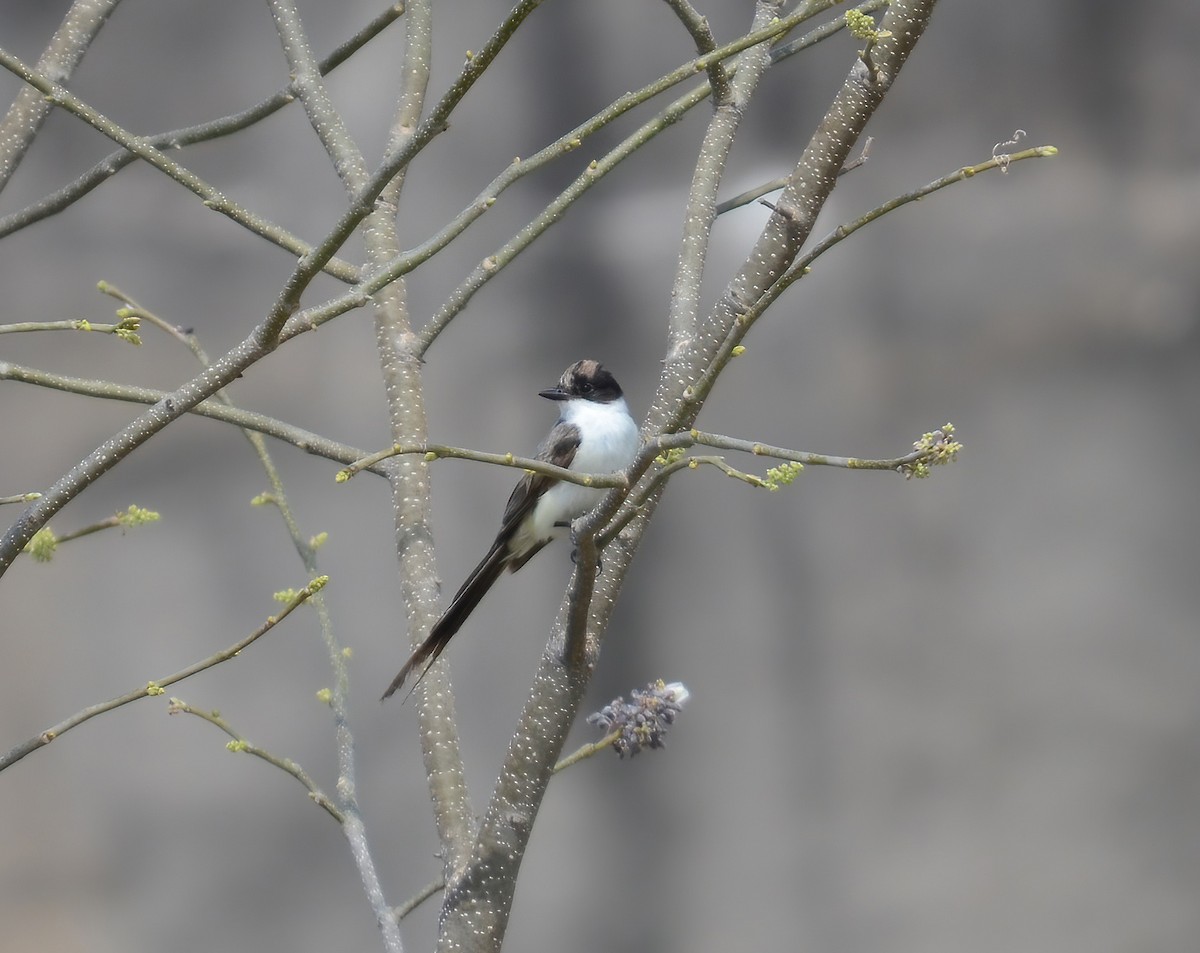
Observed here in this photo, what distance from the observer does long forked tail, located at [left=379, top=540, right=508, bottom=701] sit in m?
1.54

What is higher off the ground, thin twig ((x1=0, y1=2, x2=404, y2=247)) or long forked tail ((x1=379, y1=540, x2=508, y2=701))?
thin twig ((x1=0, y1=2, x2=404, y2=247))

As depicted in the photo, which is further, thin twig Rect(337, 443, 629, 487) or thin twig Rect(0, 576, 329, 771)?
thin twig Rect(0, 576, 329, 771)

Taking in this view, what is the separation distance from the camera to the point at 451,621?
167 cm

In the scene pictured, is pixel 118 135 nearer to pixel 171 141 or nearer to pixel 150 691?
pixel 171 141

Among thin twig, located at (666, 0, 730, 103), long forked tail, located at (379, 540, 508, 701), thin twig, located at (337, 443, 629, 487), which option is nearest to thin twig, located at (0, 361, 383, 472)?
long forked tail, located at (379, 540, 508, 701)

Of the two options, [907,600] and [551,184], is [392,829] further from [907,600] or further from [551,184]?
[551,184]

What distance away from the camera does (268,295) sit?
2.64m

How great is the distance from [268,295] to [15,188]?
637mm

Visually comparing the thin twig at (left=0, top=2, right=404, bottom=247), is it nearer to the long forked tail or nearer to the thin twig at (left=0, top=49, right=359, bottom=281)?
the thin twig at (left=0, top=49, right=359, bottom=281)

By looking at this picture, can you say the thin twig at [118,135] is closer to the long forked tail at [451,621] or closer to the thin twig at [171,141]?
the thin twig at [171,141]

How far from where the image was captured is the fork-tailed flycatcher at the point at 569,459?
203 cm

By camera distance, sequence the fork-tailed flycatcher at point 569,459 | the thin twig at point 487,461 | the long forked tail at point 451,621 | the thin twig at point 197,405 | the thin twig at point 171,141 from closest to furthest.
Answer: the thin twig at point 487,461 → the thin twig at point 197,405 → the long forked tail at point 451,621 → the thin twig at point 171,141 → the fork-tailed flycatcher at point 569,459

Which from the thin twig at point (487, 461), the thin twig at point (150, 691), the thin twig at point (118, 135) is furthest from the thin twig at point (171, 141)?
the thin twig at point (487, 461)

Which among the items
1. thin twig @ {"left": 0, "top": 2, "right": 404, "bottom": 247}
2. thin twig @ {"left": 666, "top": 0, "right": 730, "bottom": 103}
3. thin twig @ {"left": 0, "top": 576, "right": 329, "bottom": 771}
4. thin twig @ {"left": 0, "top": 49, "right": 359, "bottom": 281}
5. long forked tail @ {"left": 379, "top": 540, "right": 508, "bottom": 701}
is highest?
thin twig @ {"left": 0, "top": 2, "right": 404, "bottom": 247}
